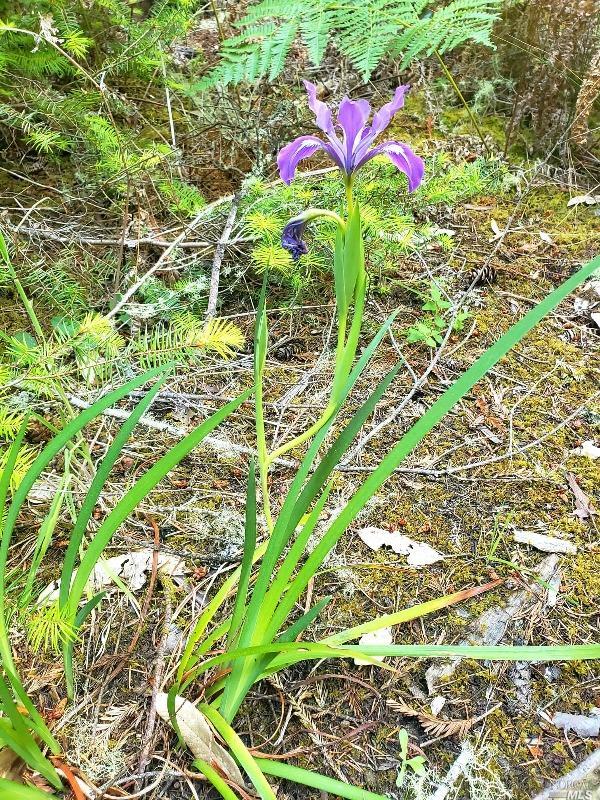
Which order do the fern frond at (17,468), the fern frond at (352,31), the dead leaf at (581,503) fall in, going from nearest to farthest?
the fern frond at (17,468) < the dead leaf at (581,503) < the fern frond at (352,31)

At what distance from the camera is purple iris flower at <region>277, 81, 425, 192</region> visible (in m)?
1.02

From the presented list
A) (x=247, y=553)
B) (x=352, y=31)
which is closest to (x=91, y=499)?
(x=247, y=553)

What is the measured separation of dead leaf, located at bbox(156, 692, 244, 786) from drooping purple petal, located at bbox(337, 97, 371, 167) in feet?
3.45

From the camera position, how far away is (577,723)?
105cm

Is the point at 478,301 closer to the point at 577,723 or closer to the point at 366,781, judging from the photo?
the point at 577,723

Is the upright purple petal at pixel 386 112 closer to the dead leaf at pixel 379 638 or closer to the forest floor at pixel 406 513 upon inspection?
the forest floor at pixel 406 513

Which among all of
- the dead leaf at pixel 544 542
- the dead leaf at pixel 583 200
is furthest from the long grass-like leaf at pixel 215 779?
the dead leaf at pixel 583 200

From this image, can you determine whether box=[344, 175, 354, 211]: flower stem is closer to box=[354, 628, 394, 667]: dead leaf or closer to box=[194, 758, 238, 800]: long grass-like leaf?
box=[354, 628, 394, 667]: dead leaf

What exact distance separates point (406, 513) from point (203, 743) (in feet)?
2.22

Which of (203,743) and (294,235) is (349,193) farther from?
(203,743)

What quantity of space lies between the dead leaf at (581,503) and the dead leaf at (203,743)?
0.96m

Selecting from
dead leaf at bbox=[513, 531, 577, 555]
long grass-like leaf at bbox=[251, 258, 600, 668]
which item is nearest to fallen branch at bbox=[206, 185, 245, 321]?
long grass-like leaf at bbox=[251, 258, 600, 668]

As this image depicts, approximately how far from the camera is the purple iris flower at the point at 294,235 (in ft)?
3.56

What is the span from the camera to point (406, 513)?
1.38 metres
